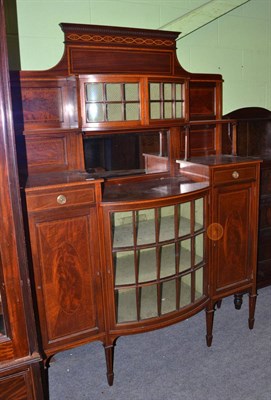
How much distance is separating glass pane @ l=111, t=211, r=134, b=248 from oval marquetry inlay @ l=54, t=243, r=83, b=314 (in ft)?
0.79

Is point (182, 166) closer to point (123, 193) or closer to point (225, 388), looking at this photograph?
point (123, 193)

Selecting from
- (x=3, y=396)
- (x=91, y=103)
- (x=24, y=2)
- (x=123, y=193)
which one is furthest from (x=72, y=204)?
(x=24, y=2)

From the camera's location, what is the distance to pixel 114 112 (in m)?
2.27

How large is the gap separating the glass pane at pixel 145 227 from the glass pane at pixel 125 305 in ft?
1.08

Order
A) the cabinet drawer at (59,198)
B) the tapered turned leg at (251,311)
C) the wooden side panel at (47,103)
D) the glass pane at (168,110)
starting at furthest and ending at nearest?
the tapered turned leg at (251,311), the glass pane at (168,110), the wooden side panel at (47,103), the cabinet drawer at (59,198)

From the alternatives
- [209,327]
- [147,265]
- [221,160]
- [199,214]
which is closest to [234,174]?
[221,160]

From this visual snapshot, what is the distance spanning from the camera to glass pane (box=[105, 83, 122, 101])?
7.31 ft

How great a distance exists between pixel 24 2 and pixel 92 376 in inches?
90.1

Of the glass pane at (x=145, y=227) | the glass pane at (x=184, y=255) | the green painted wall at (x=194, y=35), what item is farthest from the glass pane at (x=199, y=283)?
the green painted wall at (x=194, y=35)

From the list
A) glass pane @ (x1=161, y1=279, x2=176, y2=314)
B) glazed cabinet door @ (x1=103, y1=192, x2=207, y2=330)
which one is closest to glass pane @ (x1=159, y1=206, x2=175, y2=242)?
glazed cabinet door @ (x1=103, y1=192, x2=207, y2=330)

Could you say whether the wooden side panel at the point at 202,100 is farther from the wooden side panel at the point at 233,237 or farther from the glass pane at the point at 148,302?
the glass pane at the point at 148,302

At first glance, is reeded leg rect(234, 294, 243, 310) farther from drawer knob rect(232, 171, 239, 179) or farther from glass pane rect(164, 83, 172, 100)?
glass pane rect(164, 83, 172, 100)

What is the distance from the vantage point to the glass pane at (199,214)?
7.48 ft

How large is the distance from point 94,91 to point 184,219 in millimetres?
924
